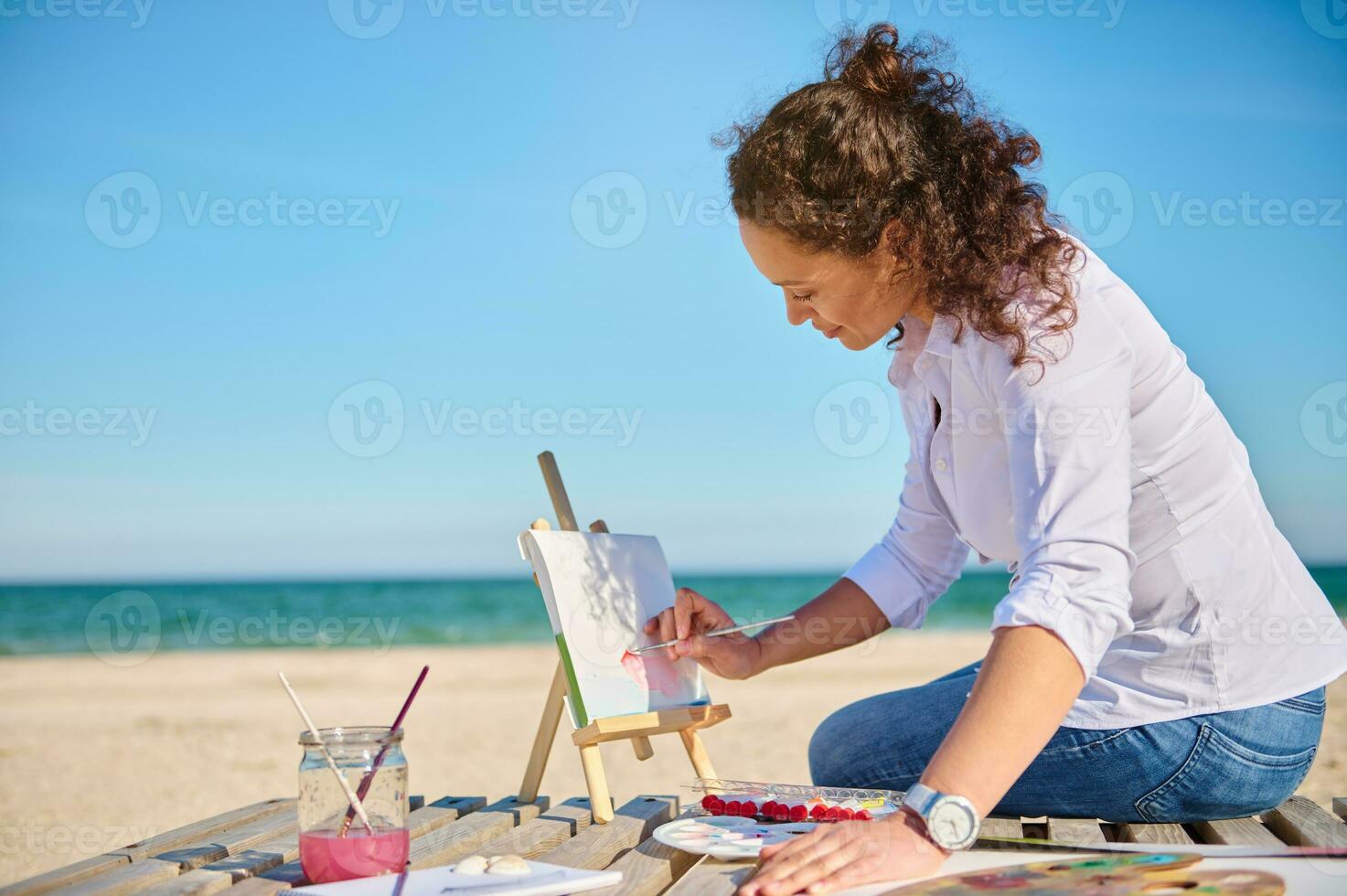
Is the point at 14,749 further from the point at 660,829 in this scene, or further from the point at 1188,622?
the point at 1188,622

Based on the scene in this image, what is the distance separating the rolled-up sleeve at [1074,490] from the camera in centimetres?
156

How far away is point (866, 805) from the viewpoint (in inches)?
84.1

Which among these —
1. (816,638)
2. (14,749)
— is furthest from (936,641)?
(816,638)

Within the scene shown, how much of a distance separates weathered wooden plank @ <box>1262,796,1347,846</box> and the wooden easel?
1178mm

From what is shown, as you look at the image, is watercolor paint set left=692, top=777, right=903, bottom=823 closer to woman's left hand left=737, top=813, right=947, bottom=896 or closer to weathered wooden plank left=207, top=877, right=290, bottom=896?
woman's left hand left=737, top=813, right=947, bottom=896

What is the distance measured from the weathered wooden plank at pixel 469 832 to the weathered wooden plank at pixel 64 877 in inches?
19.9

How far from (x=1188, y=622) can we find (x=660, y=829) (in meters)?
1.04

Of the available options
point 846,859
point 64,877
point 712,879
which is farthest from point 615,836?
point 64,877

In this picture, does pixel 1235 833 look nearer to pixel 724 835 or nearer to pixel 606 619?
pixel 724 835

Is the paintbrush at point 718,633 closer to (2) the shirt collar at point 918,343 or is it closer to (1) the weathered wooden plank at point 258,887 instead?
(2) the shirt collar at point 918,343

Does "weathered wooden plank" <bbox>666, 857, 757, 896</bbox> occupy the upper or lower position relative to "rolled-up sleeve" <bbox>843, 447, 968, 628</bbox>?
lower

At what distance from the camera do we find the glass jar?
163 cm

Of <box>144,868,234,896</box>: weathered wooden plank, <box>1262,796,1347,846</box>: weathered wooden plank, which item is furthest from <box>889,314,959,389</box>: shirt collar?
<box>144,868,234,896</box>: weathered wooden plank

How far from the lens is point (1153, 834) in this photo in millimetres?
2082
